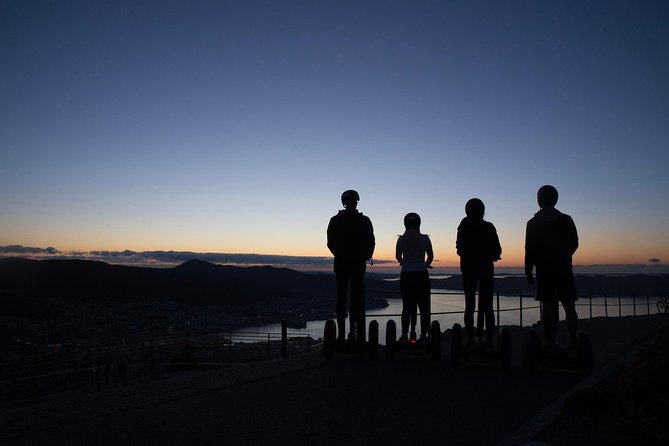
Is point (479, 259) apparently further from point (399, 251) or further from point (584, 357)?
point (584, 357)

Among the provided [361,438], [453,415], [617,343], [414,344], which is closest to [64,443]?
[361,438]

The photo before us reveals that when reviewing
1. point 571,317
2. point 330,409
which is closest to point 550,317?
point 571,317

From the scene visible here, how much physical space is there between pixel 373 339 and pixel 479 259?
1.63 metres

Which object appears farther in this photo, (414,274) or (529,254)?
(414,274)

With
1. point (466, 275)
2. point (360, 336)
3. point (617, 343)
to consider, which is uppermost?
point (466, 275)

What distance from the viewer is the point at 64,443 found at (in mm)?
3139

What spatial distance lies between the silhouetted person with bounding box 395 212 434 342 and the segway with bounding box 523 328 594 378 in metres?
1.34

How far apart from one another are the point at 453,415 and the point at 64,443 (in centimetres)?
273

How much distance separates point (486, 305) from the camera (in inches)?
233

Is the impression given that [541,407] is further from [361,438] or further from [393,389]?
[361,438]

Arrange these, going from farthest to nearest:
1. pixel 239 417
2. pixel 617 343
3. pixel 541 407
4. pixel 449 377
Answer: pixel 617 343 < pixel 449 377 < pixel 541 407 < pixel 239 417

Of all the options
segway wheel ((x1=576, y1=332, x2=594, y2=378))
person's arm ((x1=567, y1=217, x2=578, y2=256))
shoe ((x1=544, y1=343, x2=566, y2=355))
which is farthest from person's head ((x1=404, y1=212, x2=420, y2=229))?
segway wheel ((x1=576, y1=332, x2=594, y2=378))

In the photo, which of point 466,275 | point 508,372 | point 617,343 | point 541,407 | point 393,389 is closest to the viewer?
point 541,407

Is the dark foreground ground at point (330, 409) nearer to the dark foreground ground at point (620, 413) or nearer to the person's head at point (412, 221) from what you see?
the dark foreground ground at point (620, 413)
